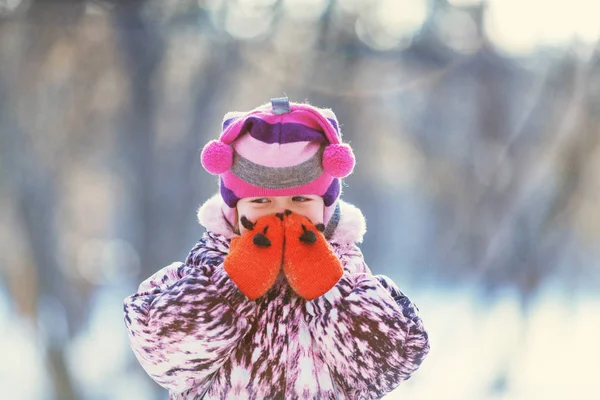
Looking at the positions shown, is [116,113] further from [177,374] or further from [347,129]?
[177,374]

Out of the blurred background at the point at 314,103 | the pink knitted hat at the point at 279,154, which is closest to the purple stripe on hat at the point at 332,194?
the pink knitted hat at the point at 279,154

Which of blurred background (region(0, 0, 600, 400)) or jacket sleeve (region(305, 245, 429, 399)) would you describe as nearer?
jacket sleeve (region(305, 245, 429, 399))

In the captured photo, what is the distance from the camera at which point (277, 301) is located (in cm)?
96

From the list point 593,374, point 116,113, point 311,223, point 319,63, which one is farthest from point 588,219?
point 311,223

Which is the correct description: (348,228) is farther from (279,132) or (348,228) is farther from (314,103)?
(314,103)

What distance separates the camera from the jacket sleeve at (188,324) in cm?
89

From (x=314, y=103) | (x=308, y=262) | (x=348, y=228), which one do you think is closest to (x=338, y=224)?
(x=348, y=228)

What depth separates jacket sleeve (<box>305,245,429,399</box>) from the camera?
909 mm

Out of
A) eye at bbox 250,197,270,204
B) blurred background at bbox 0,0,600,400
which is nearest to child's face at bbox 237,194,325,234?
eye at bbox 250,197,270,204

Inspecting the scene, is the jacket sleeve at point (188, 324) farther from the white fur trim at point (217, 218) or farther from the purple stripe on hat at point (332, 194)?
the purple stripe on hat at point (332, 194)

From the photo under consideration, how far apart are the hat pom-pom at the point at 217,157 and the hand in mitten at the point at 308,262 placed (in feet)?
0.39

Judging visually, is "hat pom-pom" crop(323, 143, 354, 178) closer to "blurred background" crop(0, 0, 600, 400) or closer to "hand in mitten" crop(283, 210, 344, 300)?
"hand in mitten" crop(283, 210, 344, 300)

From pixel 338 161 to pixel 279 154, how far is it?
84 millimetres

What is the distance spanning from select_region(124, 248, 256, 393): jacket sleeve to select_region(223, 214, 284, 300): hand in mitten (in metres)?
0.03
